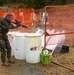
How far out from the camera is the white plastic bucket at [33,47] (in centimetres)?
890

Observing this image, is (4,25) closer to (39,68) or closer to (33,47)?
(33,47)

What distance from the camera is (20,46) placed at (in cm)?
934

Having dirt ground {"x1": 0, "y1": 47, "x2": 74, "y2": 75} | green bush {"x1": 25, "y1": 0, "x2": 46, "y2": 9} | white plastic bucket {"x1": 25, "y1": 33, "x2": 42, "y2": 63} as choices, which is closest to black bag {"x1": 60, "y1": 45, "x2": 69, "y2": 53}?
dirt ground {"x1": 0, "y1": 47, "x2": 74, "y2": 75}

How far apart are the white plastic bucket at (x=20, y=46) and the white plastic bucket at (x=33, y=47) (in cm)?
37

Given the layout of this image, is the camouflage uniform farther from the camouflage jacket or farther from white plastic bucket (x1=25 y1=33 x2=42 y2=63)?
white plastic bucket (x1=25 y1=33 x2=42 y2=63)

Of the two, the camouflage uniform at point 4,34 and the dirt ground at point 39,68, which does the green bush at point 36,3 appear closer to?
the dirt ground at point 39,68

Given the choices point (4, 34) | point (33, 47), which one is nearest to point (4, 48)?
point (4, 34)

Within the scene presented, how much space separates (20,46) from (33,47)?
0.64 meters

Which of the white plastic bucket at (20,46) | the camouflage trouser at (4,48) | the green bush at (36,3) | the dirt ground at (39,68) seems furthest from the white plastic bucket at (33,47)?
the green bush at (36,3)

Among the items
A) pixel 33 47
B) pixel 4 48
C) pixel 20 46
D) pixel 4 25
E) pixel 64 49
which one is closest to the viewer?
pixel 4 25

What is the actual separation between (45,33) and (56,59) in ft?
3.38

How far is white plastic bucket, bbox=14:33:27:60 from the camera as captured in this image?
9.28 meters

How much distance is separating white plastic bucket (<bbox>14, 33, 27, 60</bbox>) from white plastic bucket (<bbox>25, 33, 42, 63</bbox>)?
367 millimetres

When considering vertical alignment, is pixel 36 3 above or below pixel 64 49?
above
